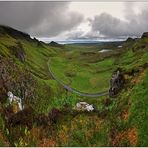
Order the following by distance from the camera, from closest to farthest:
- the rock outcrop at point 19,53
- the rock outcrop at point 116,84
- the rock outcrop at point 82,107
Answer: the rock outcrop at point 82,107, the rock outcrop at point 116,84, the rock outcrop at point 19,53

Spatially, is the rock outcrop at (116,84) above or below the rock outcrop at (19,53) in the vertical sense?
below

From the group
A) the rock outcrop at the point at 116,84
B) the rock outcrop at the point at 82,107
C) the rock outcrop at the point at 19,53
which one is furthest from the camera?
the rock outcrop at the point at 19,53

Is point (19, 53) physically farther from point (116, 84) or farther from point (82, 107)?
point (116, 84)

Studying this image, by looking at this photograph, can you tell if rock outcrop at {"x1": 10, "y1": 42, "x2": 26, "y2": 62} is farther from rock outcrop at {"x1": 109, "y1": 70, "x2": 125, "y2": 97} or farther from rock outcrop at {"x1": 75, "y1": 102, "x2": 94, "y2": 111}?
rock outcrop at {"x1": 109, "y1": 70, "x2": 125, "y2": 97}

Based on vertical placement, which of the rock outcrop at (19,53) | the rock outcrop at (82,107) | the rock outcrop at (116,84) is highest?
the rock outcrop at (19,53)

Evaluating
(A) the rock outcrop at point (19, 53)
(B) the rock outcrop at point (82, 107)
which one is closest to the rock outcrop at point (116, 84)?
(B) the rock outcrop at point (82, 107)

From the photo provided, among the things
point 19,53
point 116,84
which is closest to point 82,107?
point 116,84

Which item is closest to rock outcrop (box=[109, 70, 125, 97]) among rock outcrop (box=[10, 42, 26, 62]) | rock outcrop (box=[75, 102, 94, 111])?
rock outcrop (box=[75, 102, 94, 111])

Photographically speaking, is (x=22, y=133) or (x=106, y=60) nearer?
(x=22, y=133)

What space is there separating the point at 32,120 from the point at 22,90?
40.0 ft

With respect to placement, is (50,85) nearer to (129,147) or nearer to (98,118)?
(98,118)

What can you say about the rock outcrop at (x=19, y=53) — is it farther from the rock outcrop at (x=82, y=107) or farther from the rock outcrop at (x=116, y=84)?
the rock outcrop at (x=116, y=84)

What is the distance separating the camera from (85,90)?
65.0m

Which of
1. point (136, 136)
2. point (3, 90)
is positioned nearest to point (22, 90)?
point (3, 90)
